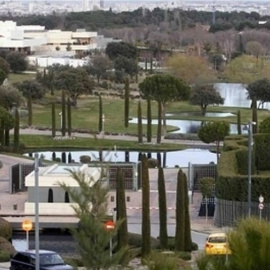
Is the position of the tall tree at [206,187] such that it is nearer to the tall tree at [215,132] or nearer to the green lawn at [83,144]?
the tall tree at [215,132]

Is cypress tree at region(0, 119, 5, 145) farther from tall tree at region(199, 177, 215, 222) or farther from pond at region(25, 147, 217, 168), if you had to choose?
tall tree at region(199, 177, 215, 222)

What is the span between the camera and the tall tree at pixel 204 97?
64.8 m

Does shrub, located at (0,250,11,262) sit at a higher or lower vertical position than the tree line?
higher

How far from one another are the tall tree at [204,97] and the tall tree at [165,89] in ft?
21.1

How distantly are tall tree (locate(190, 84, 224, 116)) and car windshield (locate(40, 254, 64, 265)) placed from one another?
43.6m

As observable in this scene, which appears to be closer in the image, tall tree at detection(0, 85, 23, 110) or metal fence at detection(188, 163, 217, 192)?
metal fence at detection(188, 163, 217, 192)

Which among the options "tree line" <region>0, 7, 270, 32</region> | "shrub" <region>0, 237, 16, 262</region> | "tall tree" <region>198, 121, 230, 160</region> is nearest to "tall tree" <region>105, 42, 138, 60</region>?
"tree line" <region>0, 7, 270, 32</region>

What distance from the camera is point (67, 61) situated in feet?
309

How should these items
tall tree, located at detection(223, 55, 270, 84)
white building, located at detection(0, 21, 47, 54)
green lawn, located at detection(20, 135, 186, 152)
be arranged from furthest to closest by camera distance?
white building, located at detection(0, 21, 47, 54) → tall tree, located at detection(223, 55, 270, 84) → green lawn, located at detection(20, 135, 186, 152)

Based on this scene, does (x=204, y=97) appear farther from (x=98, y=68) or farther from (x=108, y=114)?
(x=98, y=68)

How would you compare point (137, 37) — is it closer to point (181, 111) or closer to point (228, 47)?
point (228, 47)

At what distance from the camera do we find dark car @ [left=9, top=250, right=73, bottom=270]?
68.4 feet

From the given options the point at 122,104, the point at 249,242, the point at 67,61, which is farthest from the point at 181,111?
the point at 249,242

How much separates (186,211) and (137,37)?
10468 cm
